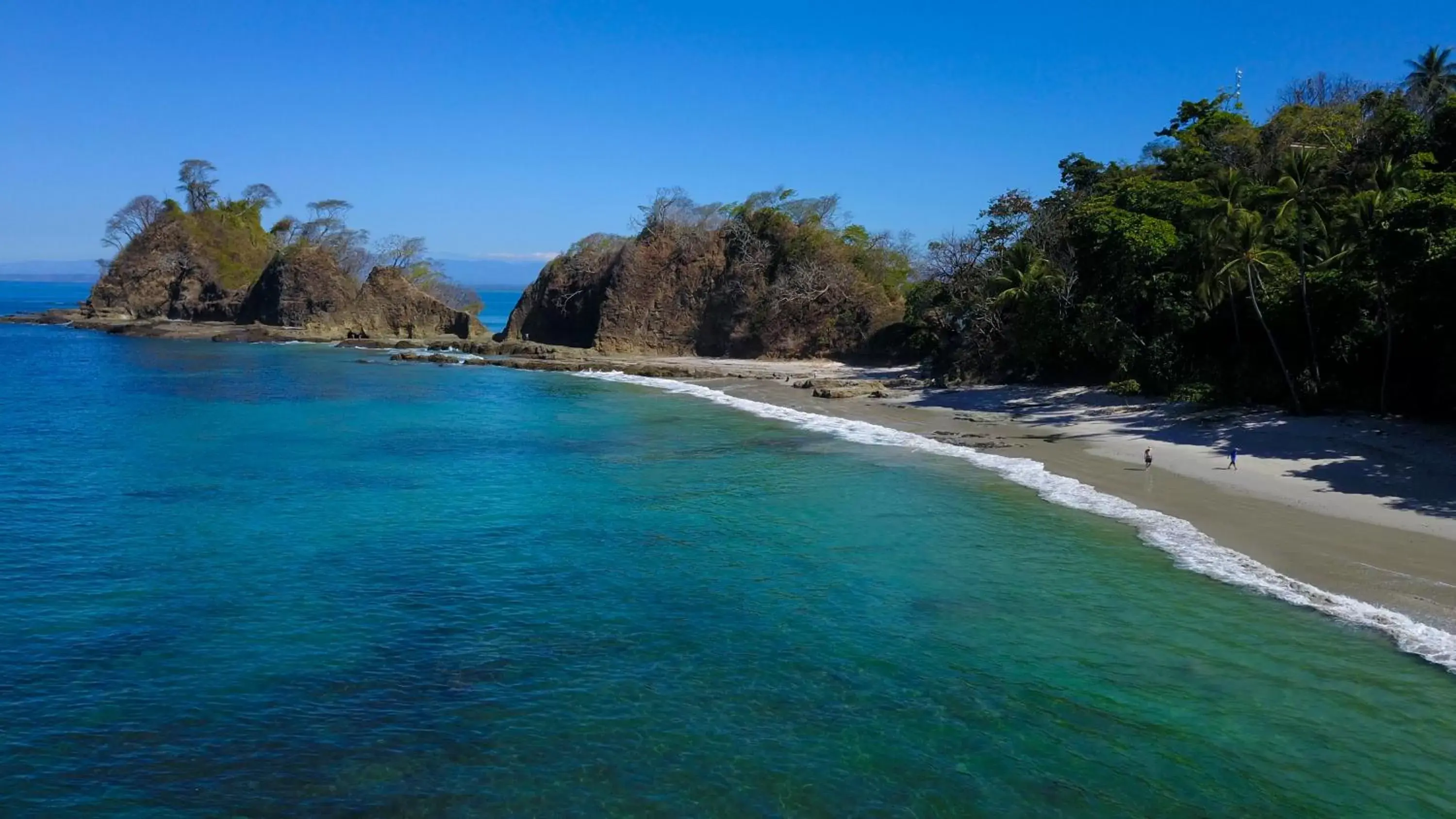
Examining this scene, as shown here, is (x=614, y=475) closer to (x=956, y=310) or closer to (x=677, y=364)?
(x=956, y=310)

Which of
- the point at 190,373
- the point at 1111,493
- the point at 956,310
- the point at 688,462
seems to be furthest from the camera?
the point at 190,373

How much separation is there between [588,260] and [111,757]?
210ft

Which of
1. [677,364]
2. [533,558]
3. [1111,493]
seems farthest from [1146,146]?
[533,558]

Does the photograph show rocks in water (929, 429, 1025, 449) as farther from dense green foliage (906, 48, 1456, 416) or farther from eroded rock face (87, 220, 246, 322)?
eroded rock face (87, 220, 246, 322)

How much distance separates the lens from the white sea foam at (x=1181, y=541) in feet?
44.4

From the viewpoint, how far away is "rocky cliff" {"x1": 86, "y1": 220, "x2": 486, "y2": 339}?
83312mm

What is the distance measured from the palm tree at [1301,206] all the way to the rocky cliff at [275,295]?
62.8 m

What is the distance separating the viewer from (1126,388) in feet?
113

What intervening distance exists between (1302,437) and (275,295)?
84048 mm

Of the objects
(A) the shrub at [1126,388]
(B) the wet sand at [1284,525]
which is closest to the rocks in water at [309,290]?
(B) the wet sand at [1284,525]

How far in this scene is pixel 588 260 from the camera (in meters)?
72.3

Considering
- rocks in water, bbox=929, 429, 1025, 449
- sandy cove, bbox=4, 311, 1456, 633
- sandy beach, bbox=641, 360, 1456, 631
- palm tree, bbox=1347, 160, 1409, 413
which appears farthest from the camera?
rocks in water, bbox=929, 429, 1025, 449

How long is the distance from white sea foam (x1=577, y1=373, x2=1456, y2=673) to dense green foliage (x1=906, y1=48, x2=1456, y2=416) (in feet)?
30.9

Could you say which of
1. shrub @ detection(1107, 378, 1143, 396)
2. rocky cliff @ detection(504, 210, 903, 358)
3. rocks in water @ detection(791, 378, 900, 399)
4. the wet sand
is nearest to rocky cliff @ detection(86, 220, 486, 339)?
rocky cliff @ detection(504, 210, 903, 358)
